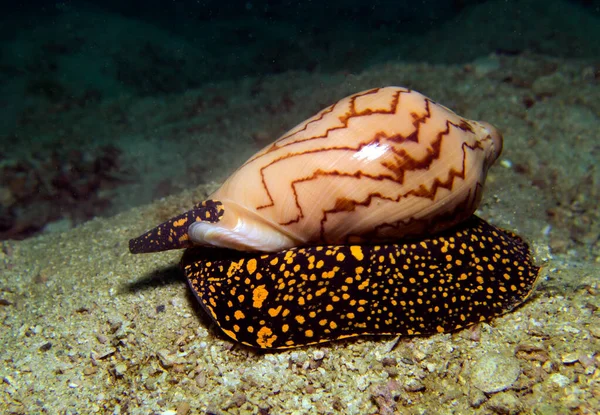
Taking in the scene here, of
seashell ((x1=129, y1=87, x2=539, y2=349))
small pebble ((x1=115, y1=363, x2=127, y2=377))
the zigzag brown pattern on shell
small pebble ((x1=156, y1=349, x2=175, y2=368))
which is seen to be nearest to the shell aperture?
seashell ((x1=129, y1=87, x2=539, y2=349))

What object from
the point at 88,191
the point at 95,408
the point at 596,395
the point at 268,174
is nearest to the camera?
the point at 596,395

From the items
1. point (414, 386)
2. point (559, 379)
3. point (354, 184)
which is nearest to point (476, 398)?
point (414, 386)

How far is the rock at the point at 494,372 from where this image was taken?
2.11 metres

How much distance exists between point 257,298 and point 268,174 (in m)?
0.85

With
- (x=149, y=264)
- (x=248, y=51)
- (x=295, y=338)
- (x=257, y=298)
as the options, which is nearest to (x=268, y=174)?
(x=257, y=298)

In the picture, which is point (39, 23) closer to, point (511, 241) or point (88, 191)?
point (88, 191)

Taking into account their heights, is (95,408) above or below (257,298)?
below

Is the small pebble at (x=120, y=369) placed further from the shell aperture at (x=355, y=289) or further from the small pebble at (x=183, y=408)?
the shell aperture at (x=355, y=289)

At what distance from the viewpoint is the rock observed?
2.11 m

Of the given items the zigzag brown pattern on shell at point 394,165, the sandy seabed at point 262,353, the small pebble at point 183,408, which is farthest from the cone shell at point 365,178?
the small pebble at point 183,408

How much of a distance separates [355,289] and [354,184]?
27.4 inches

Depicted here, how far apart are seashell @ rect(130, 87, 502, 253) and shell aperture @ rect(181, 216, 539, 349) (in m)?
0.14

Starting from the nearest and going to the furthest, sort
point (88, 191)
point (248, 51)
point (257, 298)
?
point (257, 298)
point (88, 191)
point (248, 51)

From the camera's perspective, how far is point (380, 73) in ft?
23.5
